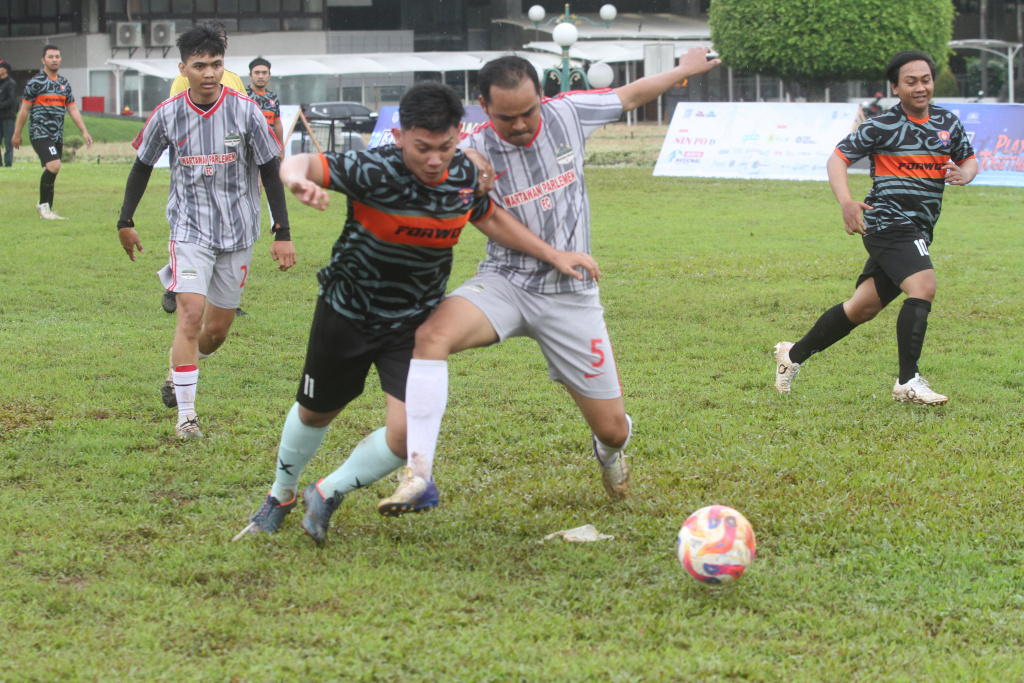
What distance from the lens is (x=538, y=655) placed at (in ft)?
10.8

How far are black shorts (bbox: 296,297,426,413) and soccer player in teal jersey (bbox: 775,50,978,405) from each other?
129 inches

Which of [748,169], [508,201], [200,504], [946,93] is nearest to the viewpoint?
[508,201]

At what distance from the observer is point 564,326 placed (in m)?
4.35

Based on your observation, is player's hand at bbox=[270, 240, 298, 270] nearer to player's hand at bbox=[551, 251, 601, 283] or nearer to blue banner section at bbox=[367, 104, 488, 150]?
player's hand at bbox=[551, 251, 601, 283]

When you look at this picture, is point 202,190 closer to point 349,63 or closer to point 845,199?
point 845,199

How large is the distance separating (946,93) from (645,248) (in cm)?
3482

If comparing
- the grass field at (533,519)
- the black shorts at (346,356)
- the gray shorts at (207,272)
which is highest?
the gray shorts at (207,272)

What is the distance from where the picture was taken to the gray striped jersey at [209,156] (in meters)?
5.86

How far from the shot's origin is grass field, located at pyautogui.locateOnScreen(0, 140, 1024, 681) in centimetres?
334

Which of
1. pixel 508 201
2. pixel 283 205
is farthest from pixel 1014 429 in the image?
pixel 283 205

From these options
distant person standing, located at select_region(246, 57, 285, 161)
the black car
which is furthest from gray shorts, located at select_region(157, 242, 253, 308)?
the black car

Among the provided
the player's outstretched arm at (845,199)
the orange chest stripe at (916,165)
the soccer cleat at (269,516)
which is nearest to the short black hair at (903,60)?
the orange chest stripe at (916,165)

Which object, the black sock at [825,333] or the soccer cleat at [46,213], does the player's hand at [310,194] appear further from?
the soccer cleat at [46,213]

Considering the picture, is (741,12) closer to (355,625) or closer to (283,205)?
(283,205)
